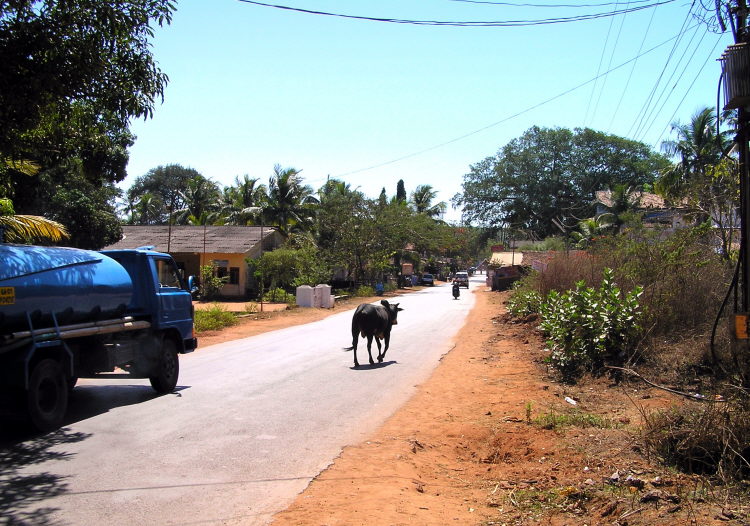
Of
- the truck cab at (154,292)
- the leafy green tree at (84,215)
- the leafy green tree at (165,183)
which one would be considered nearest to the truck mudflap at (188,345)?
the truck cab at (154,292)

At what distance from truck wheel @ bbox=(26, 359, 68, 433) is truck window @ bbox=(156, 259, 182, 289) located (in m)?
2.97

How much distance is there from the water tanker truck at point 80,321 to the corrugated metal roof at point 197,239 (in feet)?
90.7

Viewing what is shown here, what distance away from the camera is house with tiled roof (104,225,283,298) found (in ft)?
129

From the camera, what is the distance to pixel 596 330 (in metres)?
11.9

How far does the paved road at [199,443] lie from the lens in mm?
5297

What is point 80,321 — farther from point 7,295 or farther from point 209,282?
point 209,282

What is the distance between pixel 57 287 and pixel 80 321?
757 millimetres

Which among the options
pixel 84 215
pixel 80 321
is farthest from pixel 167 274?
pixel 84 215

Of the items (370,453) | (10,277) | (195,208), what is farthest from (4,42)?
(195,208)

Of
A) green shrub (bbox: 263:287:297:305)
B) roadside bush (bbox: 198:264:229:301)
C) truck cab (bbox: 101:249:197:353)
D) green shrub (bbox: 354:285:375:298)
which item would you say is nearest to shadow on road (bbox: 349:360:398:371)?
truck cab (bbox: 101:249:197:353)

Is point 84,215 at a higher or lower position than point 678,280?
higher

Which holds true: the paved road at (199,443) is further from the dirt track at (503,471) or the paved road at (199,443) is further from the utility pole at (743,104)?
the utility pole at (743,104)

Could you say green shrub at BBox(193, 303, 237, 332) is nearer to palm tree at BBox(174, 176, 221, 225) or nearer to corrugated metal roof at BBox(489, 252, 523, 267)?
palm tree at BBox(174, 176, 221, 225)

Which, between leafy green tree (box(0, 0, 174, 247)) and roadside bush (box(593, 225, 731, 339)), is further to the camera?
roadside bush (box(593, 225, 731, 339))
